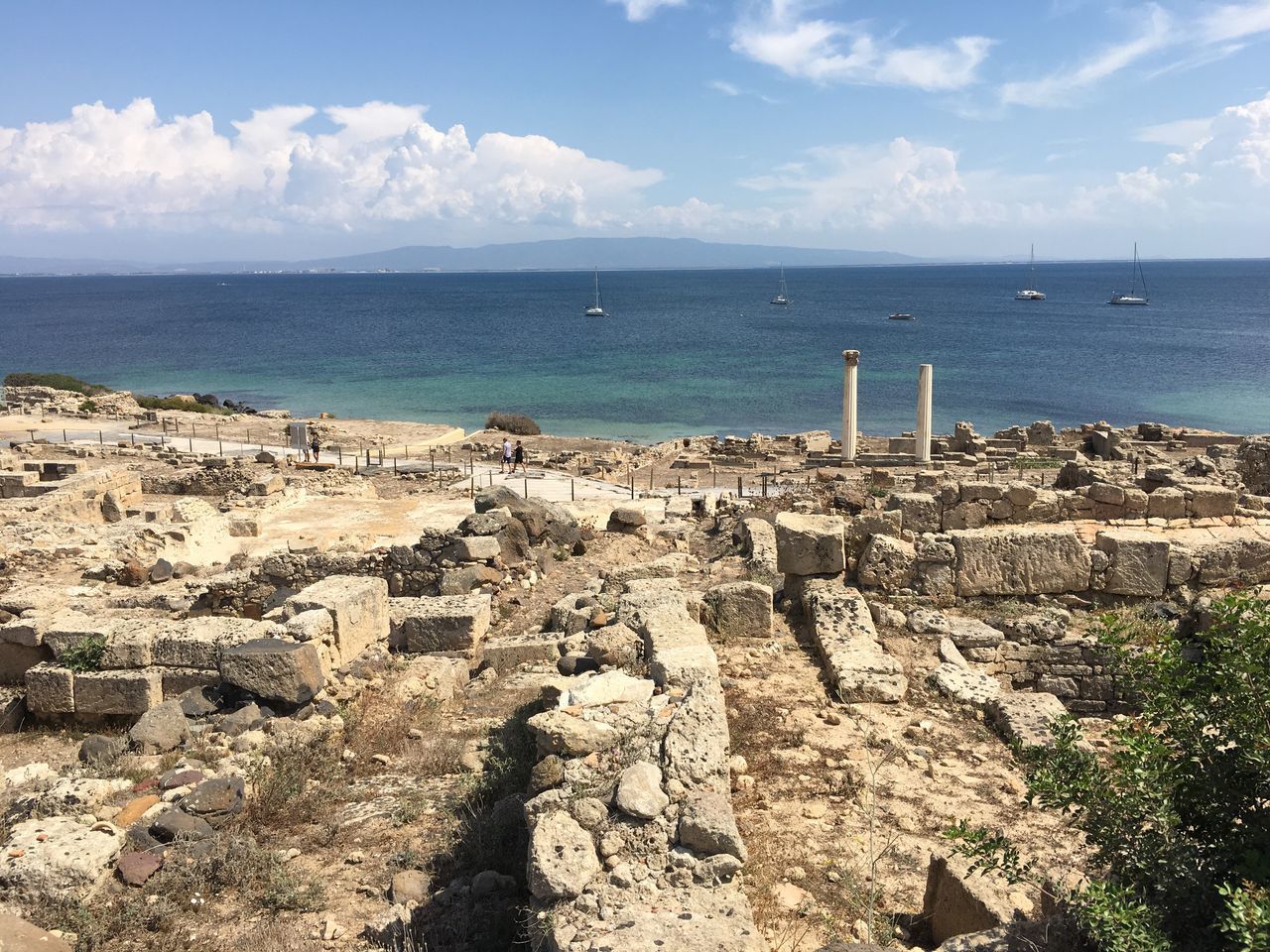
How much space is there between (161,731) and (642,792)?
188 inches

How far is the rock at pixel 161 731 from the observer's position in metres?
7.62

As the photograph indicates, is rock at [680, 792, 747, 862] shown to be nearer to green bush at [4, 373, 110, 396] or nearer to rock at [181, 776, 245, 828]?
rock at [181, 776, 245, 828]

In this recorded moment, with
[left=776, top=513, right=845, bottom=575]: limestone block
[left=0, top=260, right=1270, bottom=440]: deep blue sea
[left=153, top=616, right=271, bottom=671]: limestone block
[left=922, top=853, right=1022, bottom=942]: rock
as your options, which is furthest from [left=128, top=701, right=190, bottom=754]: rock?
[left=0, top=260, right=1270, bottom=440]: deep blue sea

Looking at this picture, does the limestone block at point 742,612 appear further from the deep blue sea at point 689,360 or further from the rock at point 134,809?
the deep blue sea at point 689,360

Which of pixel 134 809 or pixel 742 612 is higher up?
pixel 742 612

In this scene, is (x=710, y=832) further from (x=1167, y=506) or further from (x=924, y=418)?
(x=924, y=418)

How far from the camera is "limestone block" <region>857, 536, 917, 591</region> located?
33.7 ft

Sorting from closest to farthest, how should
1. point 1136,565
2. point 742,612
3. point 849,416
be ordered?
1. point 742,612
2. point 1136,565
3. point 849,416

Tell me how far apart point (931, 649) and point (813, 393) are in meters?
46.3

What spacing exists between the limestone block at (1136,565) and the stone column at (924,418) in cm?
1788

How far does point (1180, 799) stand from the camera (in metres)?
3.87

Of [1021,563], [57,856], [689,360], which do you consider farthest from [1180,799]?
[689,360]

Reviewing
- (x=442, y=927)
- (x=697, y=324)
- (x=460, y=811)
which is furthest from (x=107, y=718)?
(x=697, y=324)

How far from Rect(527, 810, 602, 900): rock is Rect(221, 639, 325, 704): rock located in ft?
12.8
